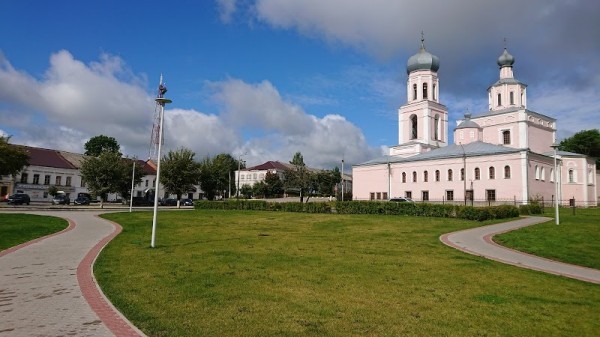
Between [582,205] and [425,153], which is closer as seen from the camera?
[582,205]

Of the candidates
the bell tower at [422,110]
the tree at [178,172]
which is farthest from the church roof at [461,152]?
the tree at [178,172]

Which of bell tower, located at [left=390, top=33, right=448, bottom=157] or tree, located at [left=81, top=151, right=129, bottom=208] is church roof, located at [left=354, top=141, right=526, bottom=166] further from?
tree, located at [left=81, top=151, right=129, bottom=208]

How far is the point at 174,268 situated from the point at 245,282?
2646mm

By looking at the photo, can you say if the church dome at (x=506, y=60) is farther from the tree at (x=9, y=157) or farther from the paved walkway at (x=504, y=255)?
the tree at (x=9, y=157)

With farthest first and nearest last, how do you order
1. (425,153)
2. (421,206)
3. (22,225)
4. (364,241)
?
(425,153)
(421,206)
(22,225)
(364,241)

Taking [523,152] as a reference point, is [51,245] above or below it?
below

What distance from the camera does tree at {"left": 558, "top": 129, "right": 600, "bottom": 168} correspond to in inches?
2819

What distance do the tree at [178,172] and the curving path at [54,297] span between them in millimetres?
37838

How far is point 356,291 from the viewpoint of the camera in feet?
28.9

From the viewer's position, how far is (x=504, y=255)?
15.1m

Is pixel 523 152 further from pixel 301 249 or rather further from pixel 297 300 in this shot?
pixel 297 300

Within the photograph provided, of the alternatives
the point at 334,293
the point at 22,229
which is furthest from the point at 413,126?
the point at 334,293

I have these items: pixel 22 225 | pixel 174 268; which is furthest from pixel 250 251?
pixel 22 225

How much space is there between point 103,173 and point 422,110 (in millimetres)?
45448
